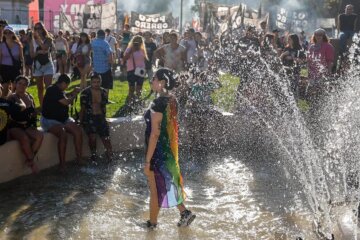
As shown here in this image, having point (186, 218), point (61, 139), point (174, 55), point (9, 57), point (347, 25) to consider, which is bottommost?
point (186, 218)

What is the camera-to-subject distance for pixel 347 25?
1258 centimetres

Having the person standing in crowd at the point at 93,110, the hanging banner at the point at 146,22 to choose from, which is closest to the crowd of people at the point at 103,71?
the person standing in crowd at the point at 93,110

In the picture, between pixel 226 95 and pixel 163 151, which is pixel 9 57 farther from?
pixel 163 151

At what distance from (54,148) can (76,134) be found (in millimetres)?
357

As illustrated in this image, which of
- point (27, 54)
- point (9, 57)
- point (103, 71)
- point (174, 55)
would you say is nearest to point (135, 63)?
point (103, 71)

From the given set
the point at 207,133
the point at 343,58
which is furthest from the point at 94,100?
the point at 343,58

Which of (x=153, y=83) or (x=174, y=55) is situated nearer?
(x=153, y=83)

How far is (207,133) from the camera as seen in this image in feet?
29.7

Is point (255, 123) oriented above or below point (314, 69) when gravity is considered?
below

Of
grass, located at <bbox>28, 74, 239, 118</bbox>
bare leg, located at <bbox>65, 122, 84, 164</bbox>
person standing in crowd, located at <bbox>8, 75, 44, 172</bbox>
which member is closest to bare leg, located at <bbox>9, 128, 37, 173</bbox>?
person standing in crowd, located at <bbox>8, 75, 44, 172</bbox>

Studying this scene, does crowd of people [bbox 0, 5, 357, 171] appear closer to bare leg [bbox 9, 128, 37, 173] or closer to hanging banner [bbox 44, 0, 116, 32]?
bare leg [bbox 9, 128, 37, 173]

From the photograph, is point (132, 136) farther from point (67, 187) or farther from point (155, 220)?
point (155, 220)

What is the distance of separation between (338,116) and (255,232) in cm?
563

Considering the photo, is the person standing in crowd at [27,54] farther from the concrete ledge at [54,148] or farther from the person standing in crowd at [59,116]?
the person standing in crowd at [59,116]
